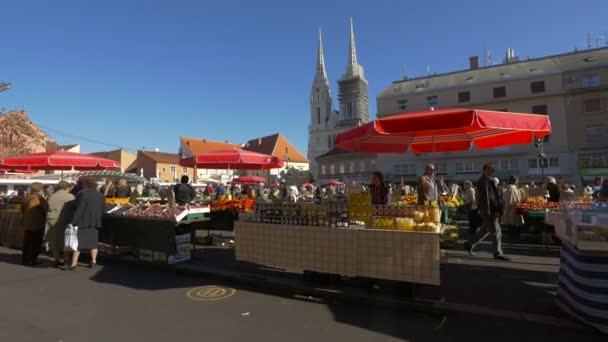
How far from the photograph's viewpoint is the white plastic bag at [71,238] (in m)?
6.90

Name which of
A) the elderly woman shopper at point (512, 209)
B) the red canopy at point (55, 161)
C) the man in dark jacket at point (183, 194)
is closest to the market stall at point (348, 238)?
the man in dark jacket at point (183, 194)

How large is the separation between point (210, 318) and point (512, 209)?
9506 mm

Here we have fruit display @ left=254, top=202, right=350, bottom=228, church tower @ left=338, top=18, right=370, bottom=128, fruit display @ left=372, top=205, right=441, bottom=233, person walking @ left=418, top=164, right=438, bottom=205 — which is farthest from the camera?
church tower @ left=338, top=18, right=370, bottom=128

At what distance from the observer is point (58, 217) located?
23.6 feet

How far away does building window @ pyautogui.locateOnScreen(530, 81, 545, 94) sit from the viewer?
3716 centimetres

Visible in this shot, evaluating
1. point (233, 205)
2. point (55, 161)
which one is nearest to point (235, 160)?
point (233, 205)

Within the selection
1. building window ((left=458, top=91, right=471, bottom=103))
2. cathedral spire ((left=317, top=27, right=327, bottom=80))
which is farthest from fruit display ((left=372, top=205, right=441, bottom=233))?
cathedral spire ((left=317, top=27, right=327, bottom=80))

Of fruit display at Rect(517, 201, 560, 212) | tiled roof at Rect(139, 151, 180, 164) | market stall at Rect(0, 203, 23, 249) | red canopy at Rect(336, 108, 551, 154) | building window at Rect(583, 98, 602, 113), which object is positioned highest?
building window at Rect(583, 98, 602, 113)

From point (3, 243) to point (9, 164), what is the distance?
330cm

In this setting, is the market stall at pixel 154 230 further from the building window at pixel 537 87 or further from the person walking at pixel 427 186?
the building window at pixel 537 87

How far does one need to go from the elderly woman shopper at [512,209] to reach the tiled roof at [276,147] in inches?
2619

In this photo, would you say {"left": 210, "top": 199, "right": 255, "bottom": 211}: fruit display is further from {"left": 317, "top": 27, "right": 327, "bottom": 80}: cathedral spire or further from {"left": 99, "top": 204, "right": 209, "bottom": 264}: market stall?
{"left": 317, "top": 27, "right": 327, "bottom": 80}: cathedral spire

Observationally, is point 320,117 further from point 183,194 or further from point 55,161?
point 183,194

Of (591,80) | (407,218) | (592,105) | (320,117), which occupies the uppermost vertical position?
(320,117)
